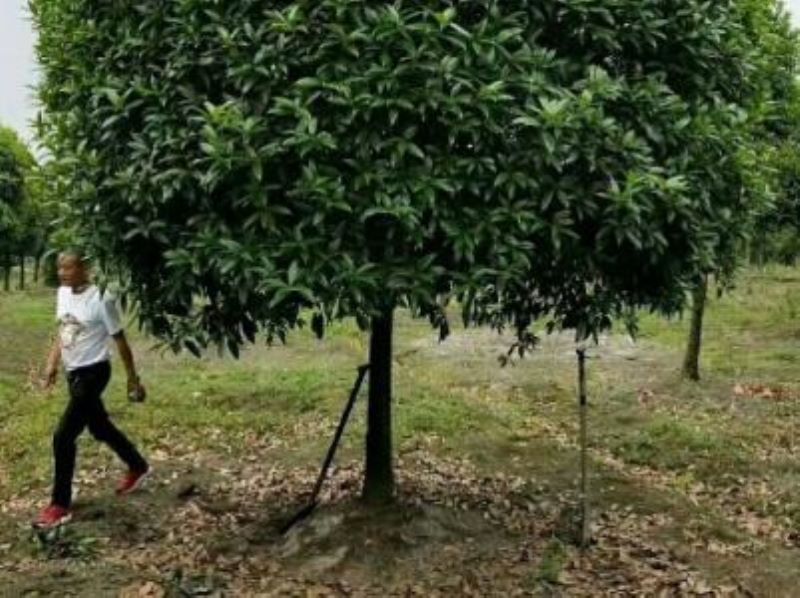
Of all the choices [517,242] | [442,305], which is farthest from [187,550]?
[517,242]

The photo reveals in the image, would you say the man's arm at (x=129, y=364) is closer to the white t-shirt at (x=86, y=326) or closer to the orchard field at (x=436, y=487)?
the white t-shirt at (x=86, y=326)

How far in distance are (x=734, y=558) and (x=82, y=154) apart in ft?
19.5

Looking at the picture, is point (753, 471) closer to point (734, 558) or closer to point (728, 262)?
point (734, 558)

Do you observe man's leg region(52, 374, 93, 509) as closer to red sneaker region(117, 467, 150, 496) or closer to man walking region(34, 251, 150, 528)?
man walking region(34, 251, 150, 528)

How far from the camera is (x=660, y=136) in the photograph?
6.95 m

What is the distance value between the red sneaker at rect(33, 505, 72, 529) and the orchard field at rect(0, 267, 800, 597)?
25 cm

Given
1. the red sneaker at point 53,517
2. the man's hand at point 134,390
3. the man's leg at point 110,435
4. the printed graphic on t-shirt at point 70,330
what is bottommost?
the red sneaker at point 53,517

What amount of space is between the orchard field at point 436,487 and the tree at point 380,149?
81.6 inches

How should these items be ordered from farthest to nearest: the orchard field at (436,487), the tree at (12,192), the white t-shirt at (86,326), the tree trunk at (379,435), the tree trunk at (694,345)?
the tree at (12,192) < the tree trunk at (694,345) < the white t-shirt at (86,326) < the tree trunk at (379,435) < the orchard field at (436,487)

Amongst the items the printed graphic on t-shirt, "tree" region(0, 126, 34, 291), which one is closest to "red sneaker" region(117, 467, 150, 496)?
the printed graphic on t-shirt

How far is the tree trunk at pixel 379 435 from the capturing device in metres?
8.86

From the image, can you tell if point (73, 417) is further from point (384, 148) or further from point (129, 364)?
point (384, 148)

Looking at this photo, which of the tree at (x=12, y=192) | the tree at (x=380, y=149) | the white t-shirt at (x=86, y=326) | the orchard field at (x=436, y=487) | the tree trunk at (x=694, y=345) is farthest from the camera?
the tree at (x=12, y=192)

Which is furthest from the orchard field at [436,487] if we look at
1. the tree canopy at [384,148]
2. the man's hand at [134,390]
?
the tree canopy at [384,148]
